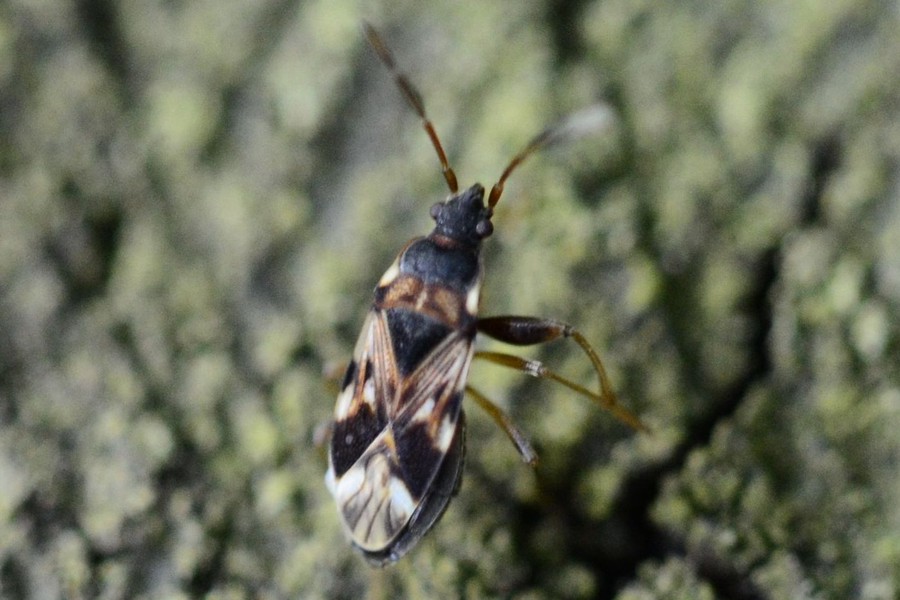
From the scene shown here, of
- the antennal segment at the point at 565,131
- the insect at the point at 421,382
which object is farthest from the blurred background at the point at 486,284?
the insect at the point at 421,382

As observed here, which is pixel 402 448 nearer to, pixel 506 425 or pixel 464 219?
pixel 506 425

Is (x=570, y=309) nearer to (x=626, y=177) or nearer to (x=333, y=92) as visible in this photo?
(x=626, y=177)

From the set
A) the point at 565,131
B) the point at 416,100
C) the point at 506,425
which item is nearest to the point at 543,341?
the point at 506,425

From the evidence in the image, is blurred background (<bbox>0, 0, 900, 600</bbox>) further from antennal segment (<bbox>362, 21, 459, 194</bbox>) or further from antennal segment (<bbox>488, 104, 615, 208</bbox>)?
antennal segment (<bbox>362, 21, 459, 194</bbox>)

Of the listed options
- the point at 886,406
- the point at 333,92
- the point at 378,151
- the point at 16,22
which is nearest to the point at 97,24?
the point at 16,22

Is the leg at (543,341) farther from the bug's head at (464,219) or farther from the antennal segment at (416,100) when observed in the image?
the antennal segment at (416,100)

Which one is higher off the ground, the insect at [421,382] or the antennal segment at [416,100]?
the antennal segment at [416,100]
